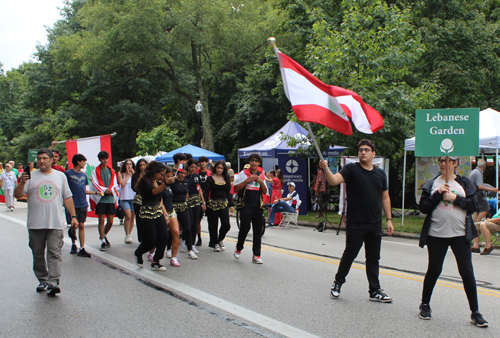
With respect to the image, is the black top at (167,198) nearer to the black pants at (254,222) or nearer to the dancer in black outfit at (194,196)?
the dancer in black outfit at (194,196)

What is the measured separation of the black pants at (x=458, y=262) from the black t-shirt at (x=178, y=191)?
4.62 meters

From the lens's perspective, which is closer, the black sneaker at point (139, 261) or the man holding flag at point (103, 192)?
the black sneaker at point (139, 261)

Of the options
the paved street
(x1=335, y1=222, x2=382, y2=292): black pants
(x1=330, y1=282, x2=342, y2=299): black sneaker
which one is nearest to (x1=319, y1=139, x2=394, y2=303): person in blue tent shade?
(x1=335, y1=222, x2=382, y2=292): black pants

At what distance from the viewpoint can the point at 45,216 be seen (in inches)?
229

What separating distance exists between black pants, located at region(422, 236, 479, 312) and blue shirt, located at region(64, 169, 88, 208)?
20.9ft

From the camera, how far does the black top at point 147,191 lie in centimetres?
700

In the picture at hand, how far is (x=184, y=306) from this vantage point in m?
5.38

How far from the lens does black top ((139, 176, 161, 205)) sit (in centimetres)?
700

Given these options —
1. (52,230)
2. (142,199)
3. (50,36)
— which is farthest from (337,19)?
(50,36)

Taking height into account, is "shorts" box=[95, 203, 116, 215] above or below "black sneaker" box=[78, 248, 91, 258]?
above

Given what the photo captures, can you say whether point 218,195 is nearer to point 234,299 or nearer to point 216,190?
point 216,190

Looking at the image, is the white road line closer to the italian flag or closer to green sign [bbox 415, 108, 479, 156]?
green sign [bbox 415, 108, 479, 156]

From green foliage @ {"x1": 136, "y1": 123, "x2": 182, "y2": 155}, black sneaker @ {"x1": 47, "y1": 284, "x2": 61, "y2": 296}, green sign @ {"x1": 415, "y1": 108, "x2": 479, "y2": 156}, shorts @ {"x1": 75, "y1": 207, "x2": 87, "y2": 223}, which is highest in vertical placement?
green foliage @ {"x1": 136, "y1": 123, "x2": 182, "y2": 155}

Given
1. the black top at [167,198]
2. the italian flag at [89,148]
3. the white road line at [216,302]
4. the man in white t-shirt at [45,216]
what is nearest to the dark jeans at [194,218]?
the black top at [167,198]
